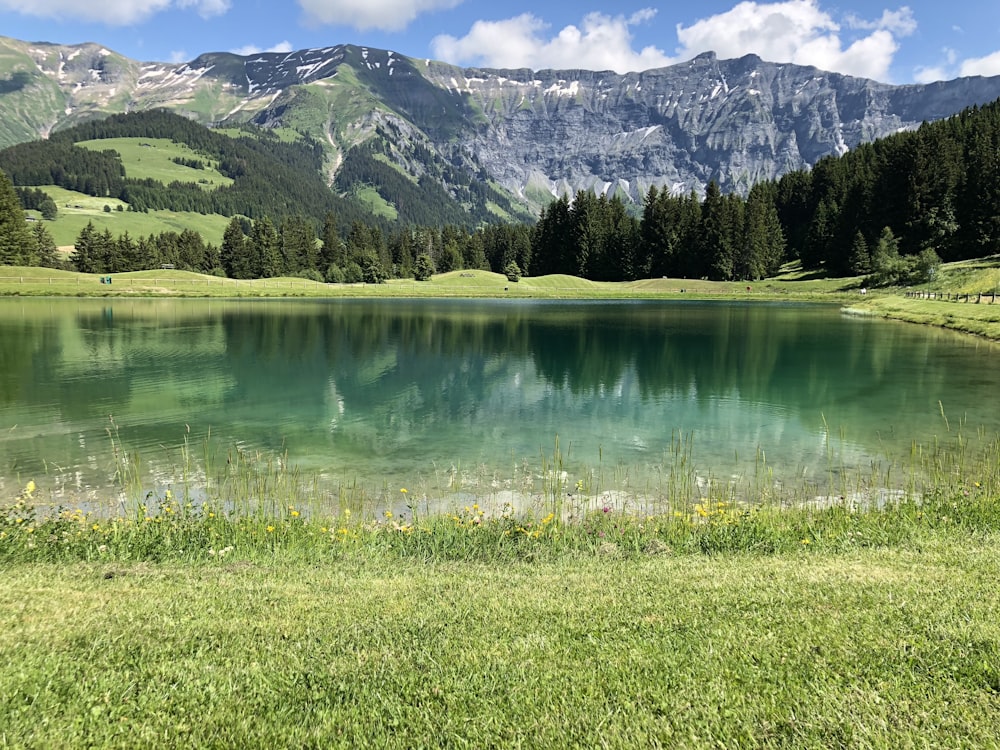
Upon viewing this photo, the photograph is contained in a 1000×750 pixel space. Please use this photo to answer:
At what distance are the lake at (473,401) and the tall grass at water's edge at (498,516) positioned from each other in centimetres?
77

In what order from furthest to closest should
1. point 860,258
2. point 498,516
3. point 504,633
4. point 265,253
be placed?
point 265,253 → point 860,258 → point 498,516 → point 504,633

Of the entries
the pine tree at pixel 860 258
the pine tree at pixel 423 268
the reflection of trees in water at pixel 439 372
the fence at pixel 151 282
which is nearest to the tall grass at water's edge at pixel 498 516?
the reflection of trees in water at pixel 439 372

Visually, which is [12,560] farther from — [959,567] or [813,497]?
[813,497]

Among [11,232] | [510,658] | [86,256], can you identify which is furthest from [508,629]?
[86,256]

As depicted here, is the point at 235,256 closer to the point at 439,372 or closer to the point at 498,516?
the point at 439,372

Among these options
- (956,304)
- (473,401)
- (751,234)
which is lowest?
(473,401)

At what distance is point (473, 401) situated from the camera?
28.2 meters

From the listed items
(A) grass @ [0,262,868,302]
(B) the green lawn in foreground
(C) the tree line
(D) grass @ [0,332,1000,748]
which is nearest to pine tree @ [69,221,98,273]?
(C) the tree line

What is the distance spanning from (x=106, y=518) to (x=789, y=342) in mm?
49367

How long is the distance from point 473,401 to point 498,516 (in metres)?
14.3

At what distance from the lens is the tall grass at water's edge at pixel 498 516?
1085 cm

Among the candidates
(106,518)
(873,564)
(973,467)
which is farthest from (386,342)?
(873,564)

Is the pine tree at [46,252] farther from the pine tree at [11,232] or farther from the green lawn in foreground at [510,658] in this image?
the green lawn in foreground at [510,658]

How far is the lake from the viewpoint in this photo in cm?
1864
